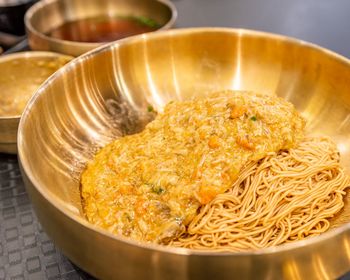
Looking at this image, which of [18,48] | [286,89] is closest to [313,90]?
[286,89]

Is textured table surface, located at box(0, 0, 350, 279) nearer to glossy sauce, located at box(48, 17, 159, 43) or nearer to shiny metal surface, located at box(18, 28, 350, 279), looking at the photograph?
shiny metal surface, located at box(18, 28, 350, 279)

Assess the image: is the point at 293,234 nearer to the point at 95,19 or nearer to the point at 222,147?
the point at 222,147

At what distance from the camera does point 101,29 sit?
323cm

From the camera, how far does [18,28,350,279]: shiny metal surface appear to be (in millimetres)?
1271

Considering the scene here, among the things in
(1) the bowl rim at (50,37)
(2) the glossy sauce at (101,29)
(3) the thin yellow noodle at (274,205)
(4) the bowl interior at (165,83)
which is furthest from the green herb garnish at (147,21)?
(3) the thin yellow noodle at (274,205)

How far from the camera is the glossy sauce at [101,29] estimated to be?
3.11 meters

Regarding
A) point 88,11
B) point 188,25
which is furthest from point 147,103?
point 188,25

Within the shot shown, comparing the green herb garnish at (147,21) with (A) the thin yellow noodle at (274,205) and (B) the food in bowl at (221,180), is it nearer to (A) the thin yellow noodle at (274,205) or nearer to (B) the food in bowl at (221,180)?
(B) the food in bowl at (221,180)

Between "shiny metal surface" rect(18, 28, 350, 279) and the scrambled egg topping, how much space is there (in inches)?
5.8

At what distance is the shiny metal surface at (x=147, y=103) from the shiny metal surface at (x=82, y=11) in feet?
1.60

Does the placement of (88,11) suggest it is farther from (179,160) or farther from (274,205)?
(274,205)

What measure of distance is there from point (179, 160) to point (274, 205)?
0.45 m

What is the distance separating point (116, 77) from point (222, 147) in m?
0.88

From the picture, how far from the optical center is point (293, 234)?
1.72m
